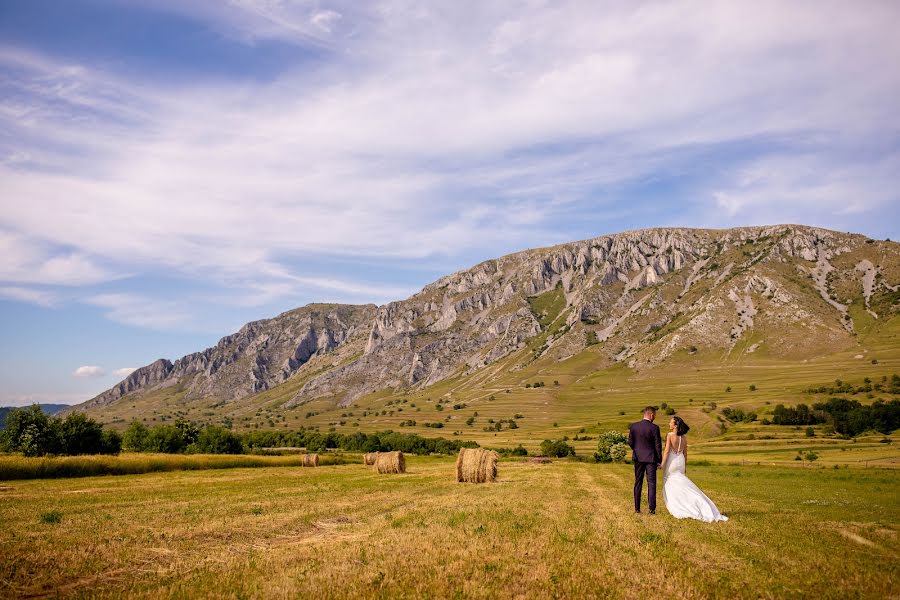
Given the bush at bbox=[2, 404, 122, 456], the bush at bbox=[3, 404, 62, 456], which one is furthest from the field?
the bush at bbox=[2, 404, 122, 456]

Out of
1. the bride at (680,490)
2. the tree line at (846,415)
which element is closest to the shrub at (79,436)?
the bride at (680,490)

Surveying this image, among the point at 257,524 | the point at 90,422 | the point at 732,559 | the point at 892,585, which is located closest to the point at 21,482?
the point at 90,422

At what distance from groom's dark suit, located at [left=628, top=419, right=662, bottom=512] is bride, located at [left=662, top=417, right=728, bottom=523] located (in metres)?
0.45

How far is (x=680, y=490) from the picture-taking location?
17141 mm

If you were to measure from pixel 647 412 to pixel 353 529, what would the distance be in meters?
10.4

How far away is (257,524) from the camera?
1575cm

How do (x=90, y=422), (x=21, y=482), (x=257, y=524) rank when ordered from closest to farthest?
(x=257, y=524) → (x=21, y=482) → (x=90, y=422)

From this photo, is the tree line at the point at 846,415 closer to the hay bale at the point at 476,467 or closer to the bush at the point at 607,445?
the bush at the point at 607,445

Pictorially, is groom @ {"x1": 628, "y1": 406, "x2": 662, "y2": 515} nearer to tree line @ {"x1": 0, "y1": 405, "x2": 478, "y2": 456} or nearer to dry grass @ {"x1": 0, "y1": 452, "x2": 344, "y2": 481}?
dry grass @ {"x1": 0, "y1": 452, "x2": 344, "y2": 481}

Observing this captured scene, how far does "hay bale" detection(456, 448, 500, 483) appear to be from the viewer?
3444cm

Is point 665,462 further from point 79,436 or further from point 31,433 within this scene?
point 31,433

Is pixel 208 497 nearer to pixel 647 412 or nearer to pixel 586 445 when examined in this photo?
pixel 647 412

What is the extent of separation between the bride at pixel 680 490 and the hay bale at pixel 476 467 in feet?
59.2

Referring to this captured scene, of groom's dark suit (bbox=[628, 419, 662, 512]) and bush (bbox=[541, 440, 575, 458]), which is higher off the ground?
groom's dark suit (bbox=[628, 419, 662, 512])
